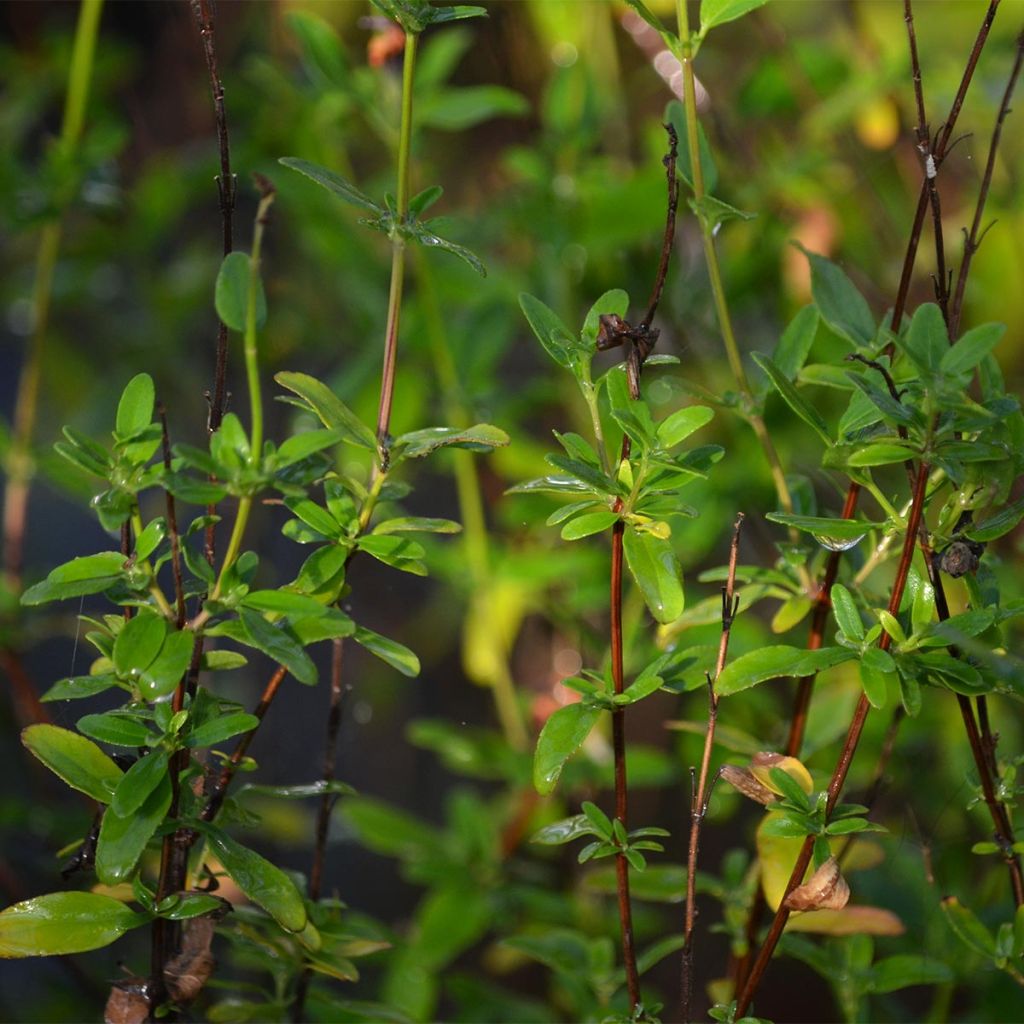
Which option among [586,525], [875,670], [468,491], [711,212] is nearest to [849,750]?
[875,670]

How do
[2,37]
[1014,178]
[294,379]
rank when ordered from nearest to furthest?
[294,379] → [1014,178] → [2,37]

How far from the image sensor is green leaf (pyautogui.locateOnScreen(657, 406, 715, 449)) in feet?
1.60

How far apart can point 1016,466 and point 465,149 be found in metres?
1.29

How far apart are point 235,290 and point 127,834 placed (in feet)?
0.72

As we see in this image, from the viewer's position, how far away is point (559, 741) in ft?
1.63

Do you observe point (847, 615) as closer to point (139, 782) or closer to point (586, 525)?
point (586, 525)

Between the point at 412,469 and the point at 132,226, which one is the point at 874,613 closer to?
the point at 412,469

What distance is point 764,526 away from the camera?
1.03 m

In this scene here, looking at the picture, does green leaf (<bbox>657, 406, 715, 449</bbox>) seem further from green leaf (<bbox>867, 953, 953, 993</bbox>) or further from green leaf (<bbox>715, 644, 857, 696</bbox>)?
green leaf (<bbox>867, 953, 953, 993</bbox>)

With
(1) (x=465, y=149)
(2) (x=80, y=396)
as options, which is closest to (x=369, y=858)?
(2) (x=80, y=396)

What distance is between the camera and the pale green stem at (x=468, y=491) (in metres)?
0.97

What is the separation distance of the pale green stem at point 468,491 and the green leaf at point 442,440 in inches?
18.0

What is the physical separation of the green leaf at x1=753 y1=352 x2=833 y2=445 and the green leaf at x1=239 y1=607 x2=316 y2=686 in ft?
0.73

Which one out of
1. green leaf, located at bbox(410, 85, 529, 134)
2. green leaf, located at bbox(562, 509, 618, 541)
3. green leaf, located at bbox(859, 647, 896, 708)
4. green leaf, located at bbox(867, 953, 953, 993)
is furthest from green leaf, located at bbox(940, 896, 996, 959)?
green leaf, located at bbox(410, 85, 529, 134)
